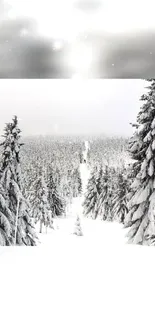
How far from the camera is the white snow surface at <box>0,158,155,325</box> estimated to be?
3.87 ft

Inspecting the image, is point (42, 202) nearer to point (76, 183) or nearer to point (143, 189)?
point (76, 183)

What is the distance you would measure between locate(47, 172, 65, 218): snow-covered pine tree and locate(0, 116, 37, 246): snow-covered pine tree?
42 centimetres

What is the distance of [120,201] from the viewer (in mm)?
4590

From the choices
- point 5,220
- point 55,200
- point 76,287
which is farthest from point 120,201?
point 76,287

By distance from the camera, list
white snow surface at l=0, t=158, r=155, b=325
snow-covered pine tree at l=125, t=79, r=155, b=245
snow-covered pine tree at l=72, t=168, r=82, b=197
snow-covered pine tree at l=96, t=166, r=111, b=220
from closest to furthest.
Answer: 1. white snow surface at l=0, t=158, r=155, b=325
2. snow-covered pine tree at l=125, t=79, r=155, b=245
3. snow-covered pine tree at l=72, t=168, r=82, b=197
4. snow-covered pine tree at l=96, t=166, r=111, b=220

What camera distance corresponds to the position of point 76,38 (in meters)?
1.22

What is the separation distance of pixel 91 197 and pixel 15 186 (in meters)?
1.15

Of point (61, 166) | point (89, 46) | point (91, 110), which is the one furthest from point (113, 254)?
point (61, 166)

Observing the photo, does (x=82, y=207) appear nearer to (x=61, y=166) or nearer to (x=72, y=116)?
(x=61, y=166)

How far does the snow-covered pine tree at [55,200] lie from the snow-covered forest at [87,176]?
0.03 meters

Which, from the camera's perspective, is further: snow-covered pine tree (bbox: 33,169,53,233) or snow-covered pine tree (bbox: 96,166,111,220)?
snow-covered pine tree (bbox: 96,166,111,220)

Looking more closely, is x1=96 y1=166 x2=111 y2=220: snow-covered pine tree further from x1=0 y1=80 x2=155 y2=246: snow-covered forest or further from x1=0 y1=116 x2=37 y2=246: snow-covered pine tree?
x1=0 y1=116 x2=37 y2=246: snow-covered pine tree

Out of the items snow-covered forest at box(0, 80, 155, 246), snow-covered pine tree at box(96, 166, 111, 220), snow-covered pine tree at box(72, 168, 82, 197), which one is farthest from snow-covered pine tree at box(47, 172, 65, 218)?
snow-covered pine tree at box(96, 166, 111, 220)

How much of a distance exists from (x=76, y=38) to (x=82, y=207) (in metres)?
3.91
